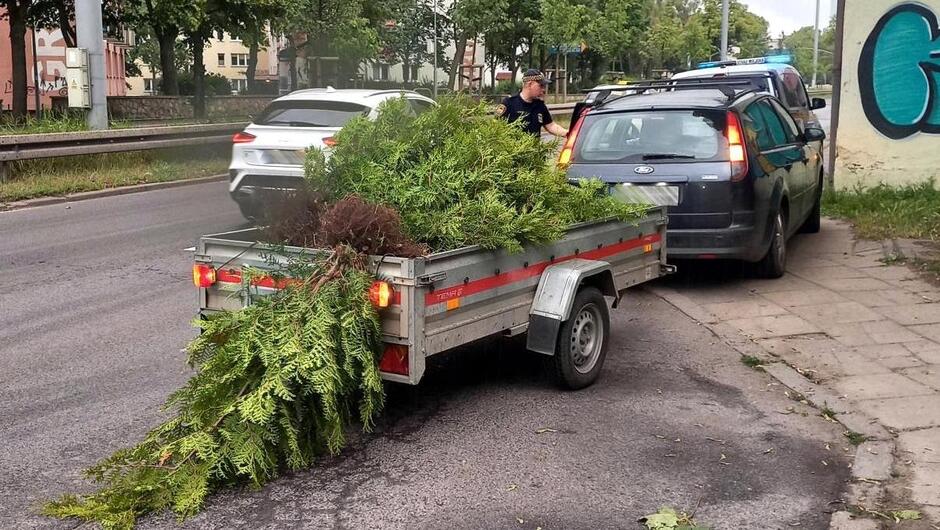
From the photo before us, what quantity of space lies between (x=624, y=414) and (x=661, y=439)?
0.42 meters

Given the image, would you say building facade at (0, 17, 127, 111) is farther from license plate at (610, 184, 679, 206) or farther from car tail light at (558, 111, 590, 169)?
license plate at (610, 184, 679, 206)

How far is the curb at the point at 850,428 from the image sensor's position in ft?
14.8

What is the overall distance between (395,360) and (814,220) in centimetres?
806

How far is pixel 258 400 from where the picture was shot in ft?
14.4

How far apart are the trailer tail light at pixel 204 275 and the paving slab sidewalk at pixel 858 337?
332cm

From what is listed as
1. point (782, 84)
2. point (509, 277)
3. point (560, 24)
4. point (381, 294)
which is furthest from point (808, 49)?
point (381, 294)

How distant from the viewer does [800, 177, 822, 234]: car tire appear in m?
11.4

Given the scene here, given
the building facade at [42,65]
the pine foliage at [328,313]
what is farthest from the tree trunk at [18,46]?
the pine foliage at [328,313]

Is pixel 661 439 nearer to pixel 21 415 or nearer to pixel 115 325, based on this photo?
pixel 21 415

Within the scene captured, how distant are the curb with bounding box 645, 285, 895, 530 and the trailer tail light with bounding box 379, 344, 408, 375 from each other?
2055 mm

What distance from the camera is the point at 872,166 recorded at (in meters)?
13.3

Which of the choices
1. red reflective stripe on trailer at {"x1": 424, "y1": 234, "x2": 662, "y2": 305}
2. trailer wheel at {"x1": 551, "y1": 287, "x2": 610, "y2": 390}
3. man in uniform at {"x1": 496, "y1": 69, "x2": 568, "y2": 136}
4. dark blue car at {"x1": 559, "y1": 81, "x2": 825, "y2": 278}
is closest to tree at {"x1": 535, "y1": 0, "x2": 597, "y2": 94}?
man in uniform at {"x1": 496, "y1": 69, "x2": 568, "y2": 136}

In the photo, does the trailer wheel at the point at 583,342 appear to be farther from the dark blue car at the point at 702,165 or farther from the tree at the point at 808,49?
the tree at the point at 808,49

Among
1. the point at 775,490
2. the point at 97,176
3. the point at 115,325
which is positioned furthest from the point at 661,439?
the point at 97,176
